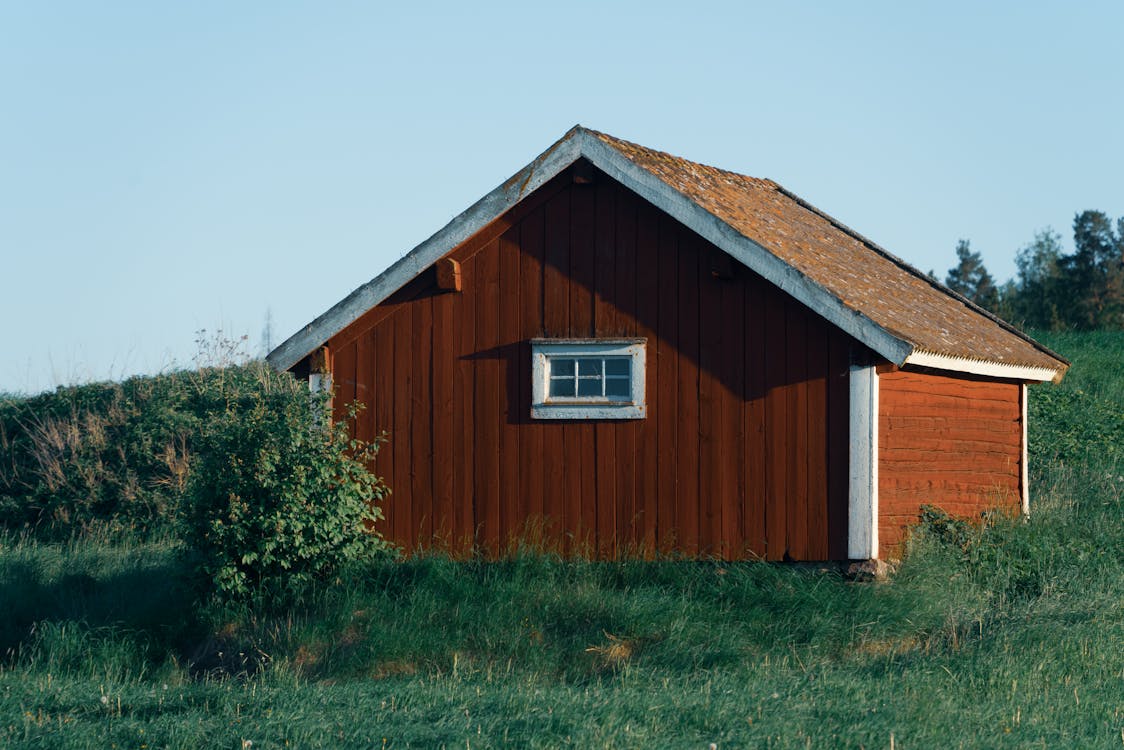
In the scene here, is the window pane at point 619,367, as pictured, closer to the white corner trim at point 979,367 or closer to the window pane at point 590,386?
the window pane at point 590,386

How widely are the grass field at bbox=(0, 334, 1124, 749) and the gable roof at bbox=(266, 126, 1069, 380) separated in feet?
6.37

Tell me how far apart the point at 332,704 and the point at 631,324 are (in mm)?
5192

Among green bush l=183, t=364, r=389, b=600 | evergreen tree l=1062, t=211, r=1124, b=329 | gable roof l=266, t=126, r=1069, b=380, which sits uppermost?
evergreen tree l=1062, t=211, r=1124, b=329

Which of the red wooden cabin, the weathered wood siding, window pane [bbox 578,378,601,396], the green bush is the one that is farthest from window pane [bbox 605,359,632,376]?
the green bush

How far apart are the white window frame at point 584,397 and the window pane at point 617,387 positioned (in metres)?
0.07

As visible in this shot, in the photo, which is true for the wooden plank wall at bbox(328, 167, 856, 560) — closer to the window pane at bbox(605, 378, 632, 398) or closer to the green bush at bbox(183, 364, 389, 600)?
the window pane at bbox(605, 378, 632, 398)

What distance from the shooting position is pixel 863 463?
11.2 metres

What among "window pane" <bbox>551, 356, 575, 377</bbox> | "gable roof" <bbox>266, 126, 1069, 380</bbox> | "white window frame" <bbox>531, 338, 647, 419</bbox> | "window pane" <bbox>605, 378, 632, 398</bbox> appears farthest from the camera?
"window pane" <bbox>551, 356, 575, 377</bbox>

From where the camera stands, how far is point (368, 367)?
41.4 feet

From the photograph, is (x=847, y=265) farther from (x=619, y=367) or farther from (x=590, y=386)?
(x=590, y=386)

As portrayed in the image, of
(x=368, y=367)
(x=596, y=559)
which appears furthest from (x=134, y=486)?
(x=596, y=559)

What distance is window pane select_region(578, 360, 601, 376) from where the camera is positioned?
12.2 metres

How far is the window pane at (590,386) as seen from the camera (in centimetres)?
1216

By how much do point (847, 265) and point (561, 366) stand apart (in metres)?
3.63
